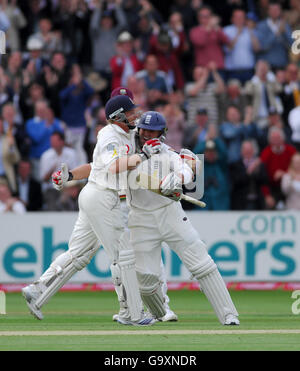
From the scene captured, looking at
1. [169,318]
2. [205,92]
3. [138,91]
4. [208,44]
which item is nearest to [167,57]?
[208,44]

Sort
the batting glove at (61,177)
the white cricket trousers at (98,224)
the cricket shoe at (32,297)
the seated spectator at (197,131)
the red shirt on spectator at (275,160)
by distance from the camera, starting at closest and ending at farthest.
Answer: the white cricket trousers at (98,224) → the cricket shoe at (32,297) → the batting glove at (61,177) → the red shirt on spectator at (275,160) → the seated spectator at (197,131)

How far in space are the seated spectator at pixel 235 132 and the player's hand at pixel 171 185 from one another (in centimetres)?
684

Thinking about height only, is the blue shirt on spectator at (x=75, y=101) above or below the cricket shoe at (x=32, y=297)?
above

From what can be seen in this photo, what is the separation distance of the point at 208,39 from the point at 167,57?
2.49ft

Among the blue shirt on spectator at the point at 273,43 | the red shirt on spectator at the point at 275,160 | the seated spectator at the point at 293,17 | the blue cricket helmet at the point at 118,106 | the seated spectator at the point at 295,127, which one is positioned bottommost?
the blue cricket helmet at the point at 118,106

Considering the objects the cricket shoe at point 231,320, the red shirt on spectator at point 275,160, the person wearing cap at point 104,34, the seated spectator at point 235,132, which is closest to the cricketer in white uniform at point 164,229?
the cricket shoe at point 231,320

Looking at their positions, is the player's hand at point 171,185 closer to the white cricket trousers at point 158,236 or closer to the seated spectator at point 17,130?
the white cricket trousers at point 158,236

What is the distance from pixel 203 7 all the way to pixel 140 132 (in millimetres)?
8767

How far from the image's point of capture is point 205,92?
17.0 meters

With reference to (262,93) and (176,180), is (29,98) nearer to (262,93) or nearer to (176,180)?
(262,93)

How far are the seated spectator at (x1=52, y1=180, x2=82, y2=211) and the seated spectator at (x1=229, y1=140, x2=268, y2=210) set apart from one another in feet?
7.71

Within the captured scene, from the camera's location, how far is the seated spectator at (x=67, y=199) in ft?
50.1

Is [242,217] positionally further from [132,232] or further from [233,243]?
[132,232]
